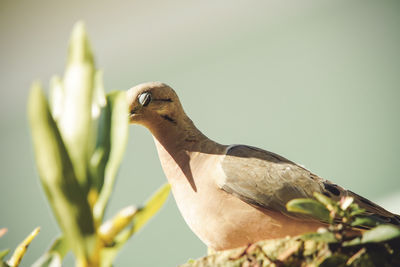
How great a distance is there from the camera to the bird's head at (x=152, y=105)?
82 cm

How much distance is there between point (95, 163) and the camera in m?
0.44

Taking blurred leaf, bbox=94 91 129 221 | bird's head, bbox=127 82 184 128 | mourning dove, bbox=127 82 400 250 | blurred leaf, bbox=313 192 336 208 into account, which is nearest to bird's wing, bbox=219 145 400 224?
mourning dove, bbox=127 82 400 250

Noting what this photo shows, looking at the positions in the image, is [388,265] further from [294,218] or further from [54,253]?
[54,253]

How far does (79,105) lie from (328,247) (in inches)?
13.0

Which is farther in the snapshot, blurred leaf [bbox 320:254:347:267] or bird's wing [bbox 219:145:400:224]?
bird's wing [bbox 219:145:400:224]

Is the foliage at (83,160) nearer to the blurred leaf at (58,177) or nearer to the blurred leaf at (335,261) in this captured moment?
the blurred leaf at (58,177)

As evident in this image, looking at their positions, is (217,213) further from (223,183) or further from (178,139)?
(178,139)

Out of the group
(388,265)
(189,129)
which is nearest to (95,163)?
(388,265)

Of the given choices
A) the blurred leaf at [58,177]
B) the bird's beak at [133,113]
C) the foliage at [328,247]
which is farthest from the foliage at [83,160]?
the bird's beak at [133,113]

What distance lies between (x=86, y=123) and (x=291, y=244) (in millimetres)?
287

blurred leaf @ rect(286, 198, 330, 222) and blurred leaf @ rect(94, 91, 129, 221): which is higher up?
blurred leaf @ rect(94, 91, 129, 221)

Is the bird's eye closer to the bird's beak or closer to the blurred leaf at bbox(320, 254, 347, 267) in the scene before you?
the bird's beak

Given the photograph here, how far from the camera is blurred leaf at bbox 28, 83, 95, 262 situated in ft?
1.26

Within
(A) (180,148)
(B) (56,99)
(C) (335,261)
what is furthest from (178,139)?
(C) (335,261)
